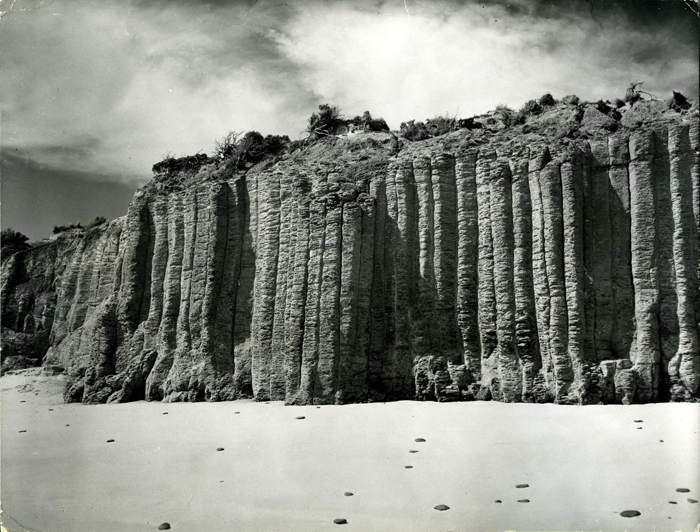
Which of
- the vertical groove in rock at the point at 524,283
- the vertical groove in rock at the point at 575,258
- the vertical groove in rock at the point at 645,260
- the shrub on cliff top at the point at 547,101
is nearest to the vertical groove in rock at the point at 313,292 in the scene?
the vertical groove in rock at the point at 524,283

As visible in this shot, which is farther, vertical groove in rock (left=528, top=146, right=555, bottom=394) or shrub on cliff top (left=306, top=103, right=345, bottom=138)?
shrub on cliff top (left=306, top=103, right=345, bottom=138)

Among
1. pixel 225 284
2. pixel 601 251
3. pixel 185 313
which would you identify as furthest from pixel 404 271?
pixel 185 313

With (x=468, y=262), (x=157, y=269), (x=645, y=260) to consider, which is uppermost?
(x=157, y=269)

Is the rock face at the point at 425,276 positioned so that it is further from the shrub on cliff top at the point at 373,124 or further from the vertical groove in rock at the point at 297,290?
the shrub on cliff top at the point at 373,124

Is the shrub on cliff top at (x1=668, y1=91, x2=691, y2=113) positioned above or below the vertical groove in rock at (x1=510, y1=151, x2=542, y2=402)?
above

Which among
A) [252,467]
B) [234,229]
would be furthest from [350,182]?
[252,467]

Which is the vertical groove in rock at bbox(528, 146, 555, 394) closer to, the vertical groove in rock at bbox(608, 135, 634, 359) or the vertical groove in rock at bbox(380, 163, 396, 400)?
the vertical groove in rock at bbox(608, 135, 634, 359)

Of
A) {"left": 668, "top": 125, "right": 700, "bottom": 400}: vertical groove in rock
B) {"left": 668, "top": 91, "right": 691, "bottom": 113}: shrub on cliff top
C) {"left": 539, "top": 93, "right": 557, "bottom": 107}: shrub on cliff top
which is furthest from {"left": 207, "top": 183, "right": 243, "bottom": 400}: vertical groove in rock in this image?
{"left": 668, "top": 91, "right": 691, "bottom": 113}: shrub on cliff top

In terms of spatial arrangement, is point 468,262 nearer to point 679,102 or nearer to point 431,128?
point 431,128

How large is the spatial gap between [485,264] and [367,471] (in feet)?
18.1

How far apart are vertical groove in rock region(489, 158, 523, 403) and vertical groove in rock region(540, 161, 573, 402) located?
66cm

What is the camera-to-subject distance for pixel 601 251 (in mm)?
10828

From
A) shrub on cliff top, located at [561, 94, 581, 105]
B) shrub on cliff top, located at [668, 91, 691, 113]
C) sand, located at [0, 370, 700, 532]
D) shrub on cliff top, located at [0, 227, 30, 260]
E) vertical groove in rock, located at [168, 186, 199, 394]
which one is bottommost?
sand, located at [0, 370, 700, 532]

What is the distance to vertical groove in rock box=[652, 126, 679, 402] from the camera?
400 inches
